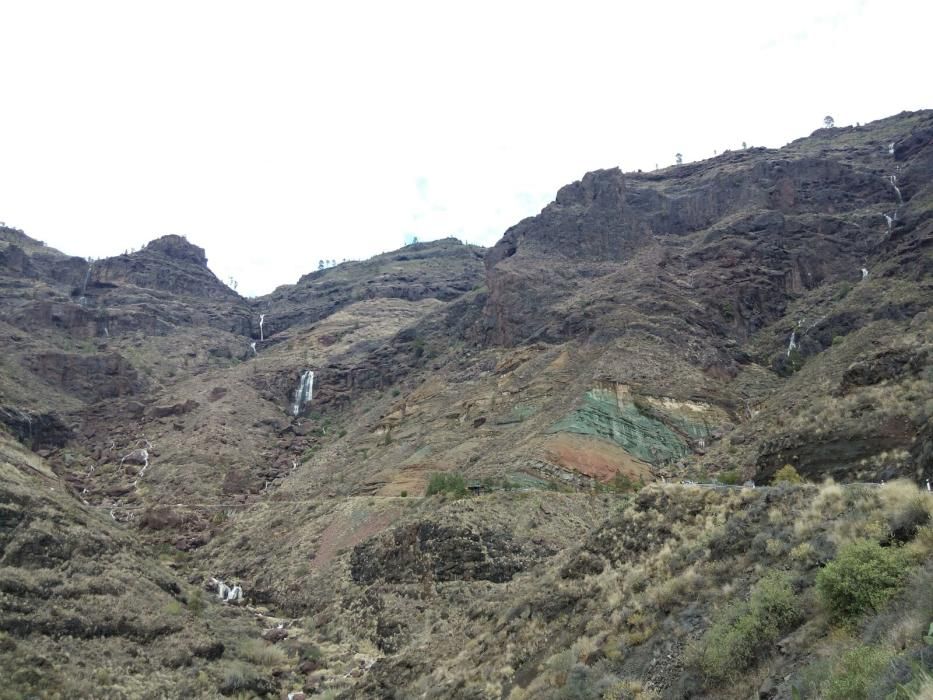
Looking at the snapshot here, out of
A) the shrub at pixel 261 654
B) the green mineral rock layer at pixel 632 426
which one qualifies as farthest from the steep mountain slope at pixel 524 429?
the green mineral rock layer at pixel 632 426

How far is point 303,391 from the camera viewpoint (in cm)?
9456

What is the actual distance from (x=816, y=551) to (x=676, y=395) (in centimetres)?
4259

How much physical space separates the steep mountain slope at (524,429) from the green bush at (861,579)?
37 centimetres

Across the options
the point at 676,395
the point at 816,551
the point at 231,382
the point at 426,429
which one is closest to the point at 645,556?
the point at 816,551

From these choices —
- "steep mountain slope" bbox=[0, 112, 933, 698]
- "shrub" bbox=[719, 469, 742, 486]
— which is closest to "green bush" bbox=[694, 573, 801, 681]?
"steep mountain slope" bbox=[0, 112, 933, 698]

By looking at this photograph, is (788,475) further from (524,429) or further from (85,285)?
(85,285)

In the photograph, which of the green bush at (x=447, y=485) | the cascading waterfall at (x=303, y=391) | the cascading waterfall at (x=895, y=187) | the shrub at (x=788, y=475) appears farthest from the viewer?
the cascading waterfall at (x=303, y=391)

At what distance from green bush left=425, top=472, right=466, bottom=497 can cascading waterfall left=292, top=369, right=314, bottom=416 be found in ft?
169

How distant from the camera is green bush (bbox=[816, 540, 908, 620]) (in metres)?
9.59

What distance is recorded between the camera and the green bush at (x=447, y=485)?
40812 mm

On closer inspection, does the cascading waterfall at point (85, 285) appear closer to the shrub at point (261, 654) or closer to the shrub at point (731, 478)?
the shrub at point (261, 654)

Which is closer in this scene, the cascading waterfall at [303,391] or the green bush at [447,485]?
the green bush at [447,485]

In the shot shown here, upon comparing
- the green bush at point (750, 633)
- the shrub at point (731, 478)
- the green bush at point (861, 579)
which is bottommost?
the shrub at point (731, 478)

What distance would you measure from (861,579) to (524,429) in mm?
41078
